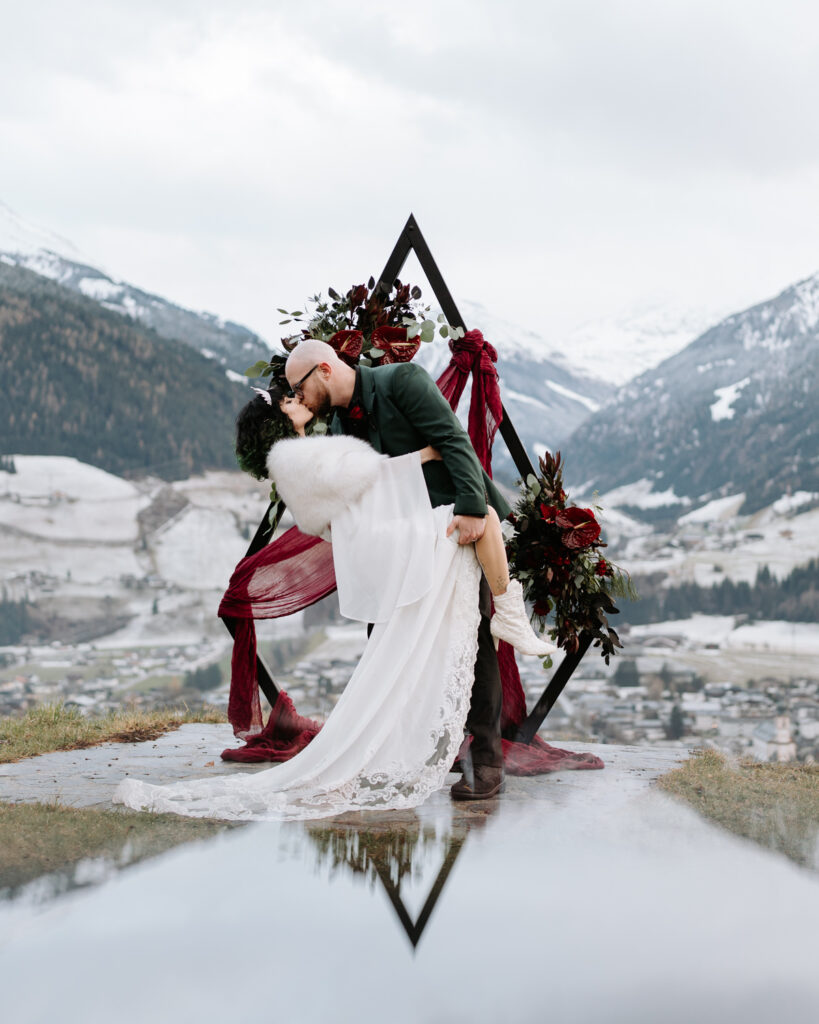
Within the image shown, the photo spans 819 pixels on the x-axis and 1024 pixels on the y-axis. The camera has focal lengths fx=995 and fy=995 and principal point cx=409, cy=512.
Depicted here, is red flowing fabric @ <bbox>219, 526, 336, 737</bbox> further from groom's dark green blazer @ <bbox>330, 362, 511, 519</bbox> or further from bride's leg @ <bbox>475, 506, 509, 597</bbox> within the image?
bride's leg @ <bbox>475, 506, 509, 597</bbox>

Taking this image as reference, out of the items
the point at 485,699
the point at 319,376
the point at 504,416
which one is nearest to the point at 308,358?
the point at 319,376

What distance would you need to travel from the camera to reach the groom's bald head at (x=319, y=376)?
409 cm

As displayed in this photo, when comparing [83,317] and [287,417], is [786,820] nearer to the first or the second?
[287,417]

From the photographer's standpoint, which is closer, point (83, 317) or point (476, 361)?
point (476, 361)

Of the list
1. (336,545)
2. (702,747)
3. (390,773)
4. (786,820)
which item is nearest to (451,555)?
(336,545)

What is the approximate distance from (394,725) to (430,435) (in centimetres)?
115

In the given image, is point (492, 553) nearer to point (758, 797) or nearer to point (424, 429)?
point (424, 429)

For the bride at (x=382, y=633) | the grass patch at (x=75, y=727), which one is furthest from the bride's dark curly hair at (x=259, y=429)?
the grass patch at (x=75, y=727)

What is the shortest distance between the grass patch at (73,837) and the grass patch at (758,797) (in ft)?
6.49

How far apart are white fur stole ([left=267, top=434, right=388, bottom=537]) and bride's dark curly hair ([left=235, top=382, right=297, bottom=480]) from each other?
29cm

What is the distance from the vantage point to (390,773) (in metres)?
3.83

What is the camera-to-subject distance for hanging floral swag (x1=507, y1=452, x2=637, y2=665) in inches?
190

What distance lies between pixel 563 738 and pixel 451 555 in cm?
303

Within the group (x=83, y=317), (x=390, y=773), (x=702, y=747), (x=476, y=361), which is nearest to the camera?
(x=390, y=773)
